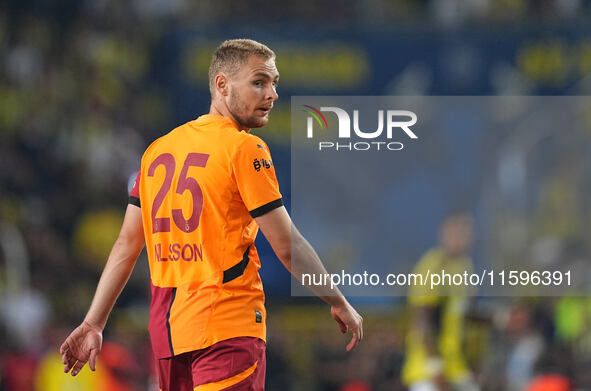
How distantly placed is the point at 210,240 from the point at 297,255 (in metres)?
0.32

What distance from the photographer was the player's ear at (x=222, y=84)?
391 cm

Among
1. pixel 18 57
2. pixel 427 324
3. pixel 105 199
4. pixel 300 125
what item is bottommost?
pixel 427 324

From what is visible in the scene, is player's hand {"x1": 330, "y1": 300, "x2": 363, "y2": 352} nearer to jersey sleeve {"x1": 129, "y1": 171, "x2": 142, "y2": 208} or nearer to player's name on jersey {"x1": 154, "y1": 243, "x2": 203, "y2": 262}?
player's name on jersey {"x1": 154, "y1": 243, "x2": 203, "y2": 262}

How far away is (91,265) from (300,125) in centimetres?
275

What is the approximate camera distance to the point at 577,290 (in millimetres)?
10078

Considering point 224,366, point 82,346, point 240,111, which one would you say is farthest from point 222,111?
point 82,346

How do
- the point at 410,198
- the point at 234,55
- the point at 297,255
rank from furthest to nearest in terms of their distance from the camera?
the point at 410,198 < the point at 234,55 < the point at 297,255

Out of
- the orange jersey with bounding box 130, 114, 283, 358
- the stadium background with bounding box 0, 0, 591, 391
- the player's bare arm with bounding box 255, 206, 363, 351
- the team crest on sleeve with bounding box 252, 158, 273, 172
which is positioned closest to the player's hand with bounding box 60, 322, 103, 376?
the orange jersey with bounding box 130, 114, 283, 358

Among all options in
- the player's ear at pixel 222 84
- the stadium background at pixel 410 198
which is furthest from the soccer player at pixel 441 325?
the player's ear at pixel 222 84

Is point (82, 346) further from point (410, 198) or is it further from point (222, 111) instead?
point (410, 198)

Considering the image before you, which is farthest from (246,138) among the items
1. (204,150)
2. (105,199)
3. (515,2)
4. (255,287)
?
(515,2)

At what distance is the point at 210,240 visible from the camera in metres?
3.72

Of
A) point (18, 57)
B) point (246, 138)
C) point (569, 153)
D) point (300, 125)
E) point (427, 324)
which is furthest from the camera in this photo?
point (18, 57)

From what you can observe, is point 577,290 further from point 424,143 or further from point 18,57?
point 18,57
